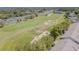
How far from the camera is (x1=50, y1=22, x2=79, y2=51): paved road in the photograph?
55.5 inches

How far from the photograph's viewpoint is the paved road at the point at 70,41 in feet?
4.62

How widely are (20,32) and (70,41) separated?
0.39 meters

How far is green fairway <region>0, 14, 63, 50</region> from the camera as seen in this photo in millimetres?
1422

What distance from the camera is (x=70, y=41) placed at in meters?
1.42

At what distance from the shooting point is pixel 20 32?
4.70ft

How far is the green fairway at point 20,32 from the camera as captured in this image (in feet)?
4.66

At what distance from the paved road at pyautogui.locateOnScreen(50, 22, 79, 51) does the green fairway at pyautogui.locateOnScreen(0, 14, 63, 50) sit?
13 cm

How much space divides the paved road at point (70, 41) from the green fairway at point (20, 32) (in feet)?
0.41

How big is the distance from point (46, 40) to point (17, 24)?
256 millimetres

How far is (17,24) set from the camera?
1439 mm
